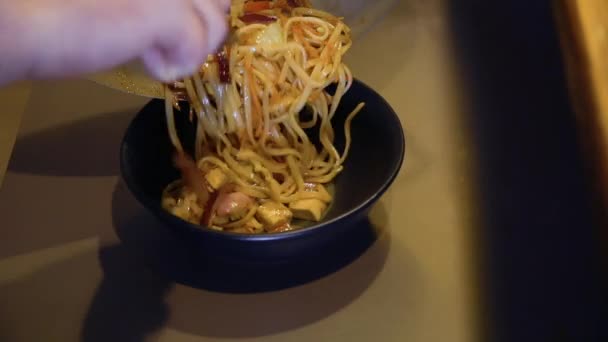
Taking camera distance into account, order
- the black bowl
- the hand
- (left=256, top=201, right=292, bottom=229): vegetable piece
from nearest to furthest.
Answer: the hand, the black bowl, (left=256, top=201, right=292, bottom=229): vegetable piece

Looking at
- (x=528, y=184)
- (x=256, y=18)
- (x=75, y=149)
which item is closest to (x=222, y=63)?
(x=256, y=18)

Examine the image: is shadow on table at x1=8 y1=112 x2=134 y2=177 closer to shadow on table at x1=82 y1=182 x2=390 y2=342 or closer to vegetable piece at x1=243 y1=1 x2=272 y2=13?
shadow on table at x1=82 y1=182 x2=390 y2=342

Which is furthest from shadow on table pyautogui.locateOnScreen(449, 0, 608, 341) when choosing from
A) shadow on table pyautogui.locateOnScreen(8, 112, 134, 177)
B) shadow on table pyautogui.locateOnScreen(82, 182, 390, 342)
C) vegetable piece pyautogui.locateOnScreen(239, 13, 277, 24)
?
shadow on table pyautogui.locateOnScreen(8, 112, 134, 177)

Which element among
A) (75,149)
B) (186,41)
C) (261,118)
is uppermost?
(186,41)

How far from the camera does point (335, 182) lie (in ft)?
2.64

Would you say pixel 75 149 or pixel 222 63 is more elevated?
pixel 222 63

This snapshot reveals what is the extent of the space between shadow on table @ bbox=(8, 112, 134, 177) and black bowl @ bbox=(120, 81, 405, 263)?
0.12m

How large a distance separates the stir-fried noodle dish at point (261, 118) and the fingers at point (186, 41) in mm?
311

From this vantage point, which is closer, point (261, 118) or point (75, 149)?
point (261, 118)

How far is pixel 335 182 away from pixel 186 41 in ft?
1.44

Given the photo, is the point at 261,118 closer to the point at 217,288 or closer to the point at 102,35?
the point at 217,288

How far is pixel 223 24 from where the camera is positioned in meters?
0.42

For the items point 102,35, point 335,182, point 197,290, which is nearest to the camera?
point 102,35

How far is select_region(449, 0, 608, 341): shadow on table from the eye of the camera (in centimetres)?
64
